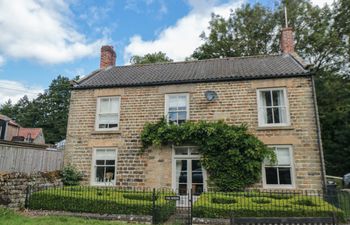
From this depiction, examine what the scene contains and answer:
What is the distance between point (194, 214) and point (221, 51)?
24.0 m

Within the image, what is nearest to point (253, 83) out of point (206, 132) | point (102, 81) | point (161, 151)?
point (206, 132)

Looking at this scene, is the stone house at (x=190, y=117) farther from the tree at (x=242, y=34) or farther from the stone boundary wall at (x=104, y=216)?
the tree at (x=242, y=34)

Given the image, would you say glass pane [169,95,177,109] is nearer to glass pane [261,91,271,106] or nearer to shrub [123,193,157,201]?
glass pane [261,91,271,106]

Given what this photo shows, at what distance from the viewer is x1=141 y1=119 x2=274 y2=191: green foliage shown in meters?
12.4

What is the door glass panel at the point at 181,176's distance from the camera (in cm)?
1344

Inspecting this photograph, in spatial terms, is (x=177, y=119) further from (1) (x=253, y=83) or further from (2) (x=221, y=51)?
(2) (x=221, y=51)

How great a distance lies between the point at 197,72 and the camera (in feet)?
52.6

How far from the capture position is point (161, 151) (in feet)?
45.3

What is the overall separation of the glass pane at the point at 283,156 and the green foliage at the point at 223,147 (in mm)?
537

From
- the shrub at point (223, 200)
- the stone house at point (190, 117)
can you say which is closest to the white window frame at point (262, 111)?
the stone house at point (190, 117)

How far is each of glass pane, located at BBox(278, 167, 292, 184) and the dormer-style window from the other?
543 centimetres

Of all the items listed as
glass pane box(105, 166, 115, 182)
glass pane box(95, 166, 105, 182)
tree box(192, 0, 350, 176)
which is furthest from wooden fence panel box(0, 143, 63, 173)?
tree box(192, 0, 350, 176)

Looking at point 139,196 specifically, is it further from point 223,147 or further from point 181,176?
point 223,147

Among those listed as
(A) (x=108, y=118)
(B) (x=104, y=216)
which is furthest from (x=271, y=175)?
(A) (x=108, y=118)
